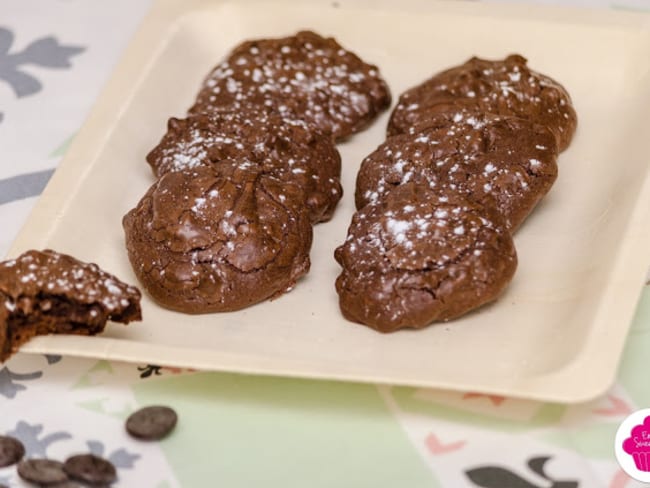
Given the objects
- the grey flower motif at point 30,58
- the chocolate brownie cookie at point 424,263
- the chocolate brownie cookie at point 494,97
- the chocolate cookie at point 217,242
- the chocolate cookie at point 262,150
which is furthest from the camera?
the grey flower motif at point 30,58

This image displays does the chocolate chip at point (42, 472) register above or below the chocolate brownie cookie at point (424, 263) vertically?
below

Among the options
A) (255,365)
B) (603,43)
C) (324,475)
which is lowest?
(324,475)

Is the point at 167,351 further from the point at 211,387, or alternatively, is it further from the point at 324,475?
the point at 324,475

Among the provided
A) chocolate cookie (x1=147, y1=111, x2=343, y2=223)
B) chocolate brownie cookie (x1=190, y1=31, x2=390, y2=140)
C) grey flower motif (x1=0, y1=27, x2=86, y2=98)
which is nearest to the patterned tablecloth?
chocolate cookie (x1=147, y1=111, x2=343, y2=223)

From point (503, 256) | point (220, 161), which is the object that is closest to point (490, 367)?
point (503, 256)

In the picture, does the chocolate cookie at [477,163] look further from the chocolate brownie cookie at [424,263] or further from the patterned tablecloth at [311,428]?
the patterned tablecloth at [311,428]

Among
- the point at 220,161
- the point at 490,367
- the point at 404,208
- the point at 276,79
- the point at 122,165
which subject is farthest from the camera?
the point at 276,79

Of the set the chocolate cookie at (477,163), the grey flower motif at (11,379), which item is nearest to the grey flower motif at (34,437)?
the grey flower motif at (11,379)

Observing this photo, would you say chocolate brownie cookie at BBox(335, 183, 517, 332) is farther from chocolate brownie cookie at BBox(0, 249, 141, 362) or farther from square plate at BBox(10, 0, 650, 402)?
chocolate brownie cookie at BBox(0, 249, 141, 362)
